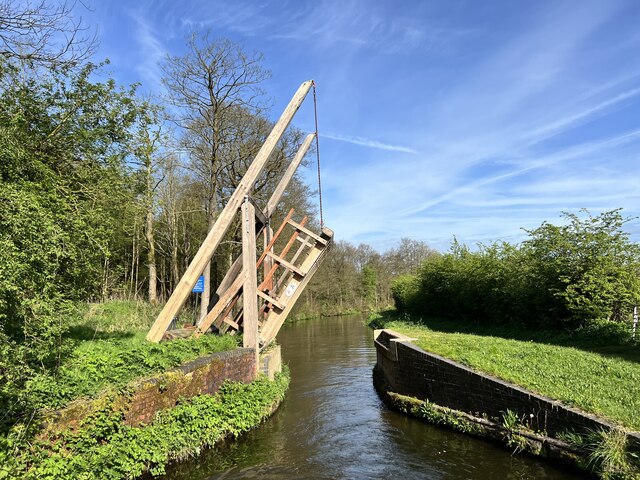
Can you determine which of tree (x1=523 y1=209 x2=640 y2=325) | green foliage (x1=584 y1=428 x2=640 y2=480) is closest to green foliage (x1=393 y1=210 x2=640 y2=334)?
tree (x1=523 y1=209 x2=640 y2=325)

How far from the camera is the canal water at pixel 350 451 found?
6.64 metres

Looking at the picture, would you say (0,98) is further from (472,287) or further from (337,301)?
(337,301)

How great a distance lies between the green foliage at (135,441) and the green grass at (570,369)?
475 cm

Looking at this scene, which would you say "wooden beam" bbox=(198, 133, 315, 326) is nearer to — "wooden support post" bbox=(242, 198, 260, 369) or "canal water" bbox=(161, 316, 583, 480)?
"wooden support post" bbox=(242, 198, 260, 369)

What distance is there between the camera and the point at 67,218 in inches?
267

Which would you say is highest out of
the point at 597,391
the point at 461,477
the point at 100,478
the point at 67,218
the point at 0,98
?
the point at 0,98

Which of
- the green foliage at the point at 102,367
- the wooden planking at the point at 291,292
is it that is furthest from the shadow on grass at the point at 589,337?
the green foliage at the point at 102,367

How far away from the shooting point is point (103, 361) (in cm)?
657

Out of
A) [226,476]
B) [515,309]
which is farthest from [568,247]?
[226,476]

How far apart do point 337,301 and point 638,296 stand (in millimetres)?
43123

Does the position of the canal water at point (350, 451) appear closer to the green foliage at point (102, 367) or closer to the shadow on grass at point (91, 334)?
the green foliage at point (102, 367)

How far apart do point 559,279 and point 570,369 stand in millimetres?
5958

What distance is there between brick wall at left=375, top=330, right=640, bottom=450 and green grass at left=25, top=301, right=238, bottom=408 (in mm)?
4226

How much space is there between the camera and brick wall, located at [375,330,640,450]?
636 centimetres
